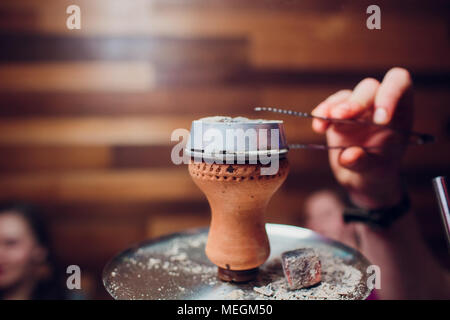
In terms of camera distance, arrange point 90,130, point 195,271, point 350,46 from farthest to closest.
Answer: point 90,130
point 350,46
point 195,271

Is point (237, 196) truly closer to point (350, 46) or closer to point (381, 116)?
point (381, 116)

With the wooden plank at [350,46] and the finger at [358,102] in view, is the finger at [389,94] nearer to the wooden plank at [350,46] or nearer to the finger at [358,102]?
the finger at [358,102]

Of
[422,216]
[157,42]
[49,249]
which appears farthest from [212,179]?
[422,216]

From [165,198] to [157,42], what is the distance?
125 cm

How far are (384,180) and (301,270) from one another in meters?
0.81

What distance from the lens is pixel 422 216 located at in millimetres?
3088

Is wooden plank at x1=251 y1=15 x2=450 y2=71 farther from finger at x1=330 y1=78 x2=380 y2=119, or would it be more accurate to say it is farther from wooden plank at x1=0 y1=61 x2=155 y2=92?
finger at x1=330 y1=78 x2=380 y2=119

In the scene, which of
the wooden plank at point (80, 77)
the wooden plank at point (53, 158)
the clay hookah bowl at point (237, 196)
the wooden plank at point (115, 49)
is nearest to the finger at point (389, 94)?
the clay hookah bowl at point (237, 196)

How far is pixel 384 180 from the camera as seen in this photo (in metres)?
1.45

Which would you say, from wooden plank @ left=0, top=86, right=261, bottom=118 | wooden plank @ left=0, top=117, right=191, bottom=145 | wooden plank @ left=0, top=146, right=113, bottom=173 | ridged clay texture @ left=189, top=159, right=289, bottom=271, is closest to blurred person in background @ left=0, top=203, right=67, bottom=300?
wooden plank @ left=0, top=146, right=113, bottom=173

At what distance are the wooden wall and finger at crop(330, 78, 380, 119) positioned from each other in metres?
1.73

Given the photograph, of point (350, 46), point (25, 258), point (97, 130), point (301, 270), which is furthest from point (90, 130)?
point (301, 270)

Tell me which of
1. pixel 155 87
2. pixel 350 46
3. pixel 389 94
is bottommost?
pixel 389 94
